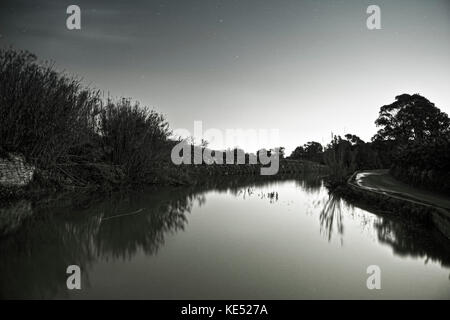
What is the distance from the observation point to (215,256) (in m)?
3.93

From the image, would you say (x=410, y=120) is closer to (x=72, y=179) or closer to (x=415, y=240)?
(x=415, y=240)

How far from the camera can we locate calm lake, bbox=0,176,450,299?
2.85 m

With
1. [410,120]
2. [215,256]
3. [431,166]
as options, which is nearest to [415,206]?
[431,166]

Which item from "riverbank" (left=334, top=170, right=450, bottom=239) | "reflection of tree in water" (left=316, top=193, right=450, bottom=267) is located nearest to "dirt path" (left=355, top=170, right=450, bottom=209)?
"riverbank" (left=334, top=170, right=450, bottom=239)

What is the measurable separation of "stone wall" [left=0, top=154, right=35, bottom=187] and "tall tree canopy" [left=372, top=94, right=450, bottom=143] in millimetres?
34985

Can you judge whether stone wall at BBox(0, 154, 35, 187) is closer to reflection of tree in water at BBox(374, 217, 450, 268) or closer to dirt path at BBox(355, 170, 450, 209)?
reflection of tree in water at BBox(374, 217, 450, 268)

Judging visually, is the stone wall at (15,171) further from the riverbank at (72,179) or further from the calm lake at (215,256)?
the calm lake at (215,256)

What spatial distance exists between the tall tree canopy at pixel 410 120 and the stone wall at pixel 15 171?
34985 mm

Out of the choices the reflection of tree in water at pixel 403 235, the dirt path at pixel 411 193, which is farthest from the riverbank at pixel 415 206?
the reflection of tree in water at pixel 403 235

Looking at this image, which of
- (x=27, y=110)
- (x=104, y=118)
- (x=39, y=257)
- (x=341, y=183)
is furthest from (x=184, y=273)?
(x=341, y=183)

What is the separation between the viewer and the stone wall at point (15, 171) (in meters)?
6.89
